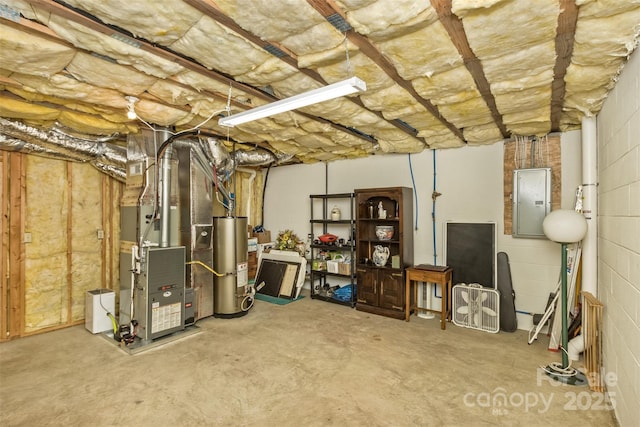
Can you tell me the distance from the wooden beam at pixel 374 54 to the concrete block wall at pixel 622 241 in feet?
4.33

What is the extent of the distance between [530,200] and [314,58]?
10.8 ft

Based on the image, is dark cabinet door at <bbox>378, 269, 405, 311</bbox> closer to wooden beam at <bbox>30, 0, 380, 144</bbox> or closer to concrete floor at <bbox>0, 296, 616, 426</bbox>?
concrete floor at <bbox>0, 296, 616, 426</bbox>

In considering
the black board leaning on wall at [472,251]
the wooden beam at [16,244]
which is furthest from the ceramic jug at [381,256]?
the wooden beam at [16,244]

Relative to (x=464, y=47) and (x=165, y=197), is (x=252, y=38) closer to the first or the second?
(x=464, y=47)

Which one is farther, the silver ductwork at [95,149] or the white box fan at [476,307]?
the white box fan at [476,307]

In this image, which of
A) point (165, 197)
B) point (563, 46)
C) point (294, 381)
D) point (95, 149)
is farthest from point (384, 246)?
point (95, 149)

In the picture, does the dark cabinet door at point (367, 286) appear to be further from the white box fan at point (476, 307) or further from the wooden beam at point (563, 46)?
the wooden beam at point (563, 46)

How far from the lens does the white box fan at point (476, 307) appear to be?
3.88 meters

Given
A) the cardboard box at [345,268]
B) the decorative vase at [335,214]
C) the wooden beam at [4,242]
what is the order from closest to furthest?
the wooden beam at [4,242]
the cardboard box at [345,268]
the decorative vase at [335,214]

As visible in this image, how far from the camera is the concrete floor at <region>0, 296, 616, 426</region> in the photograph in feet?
7.56

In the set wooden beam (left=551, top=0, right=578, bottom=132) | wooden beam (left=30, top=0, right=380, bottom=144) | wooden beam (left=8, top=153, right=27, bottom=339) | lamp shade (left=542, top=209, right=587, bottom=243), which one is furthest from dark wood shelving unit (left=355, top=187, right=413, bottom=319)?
wooden beam (left=8, top=153, right=27, bottom=339)

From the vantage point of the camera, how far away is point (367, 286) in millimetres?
4656

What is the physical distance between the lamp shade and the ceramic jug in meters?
2.12

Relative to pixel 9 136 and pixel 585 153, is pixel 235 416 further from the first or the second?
pixel 585 153
